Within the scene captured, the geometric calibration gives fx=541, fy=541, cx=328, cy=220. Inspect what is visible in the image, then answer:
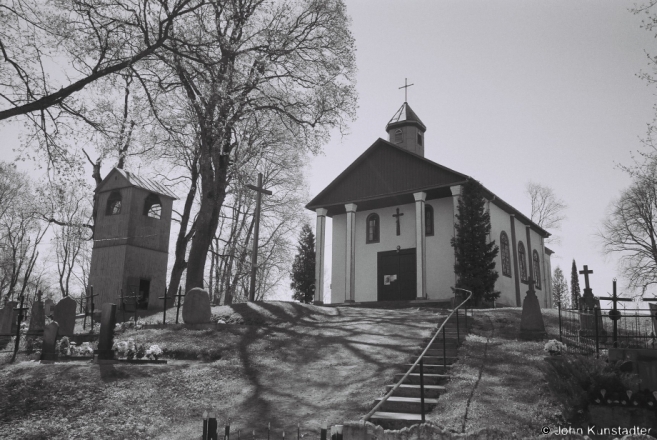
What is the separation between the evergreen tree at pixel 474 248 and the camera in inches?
884

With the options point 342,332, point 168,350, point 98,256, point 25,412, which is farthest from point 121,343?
point 98,256

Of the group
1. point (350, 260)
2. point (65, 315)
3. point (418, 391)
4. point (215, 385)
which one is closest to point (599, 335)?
point (418, 391)

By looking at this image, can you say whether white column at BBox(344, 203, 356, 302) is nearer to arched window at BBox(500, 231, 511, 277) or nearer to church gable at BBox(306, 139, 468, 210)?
church gable at BBox(306, 139, 468, 210)

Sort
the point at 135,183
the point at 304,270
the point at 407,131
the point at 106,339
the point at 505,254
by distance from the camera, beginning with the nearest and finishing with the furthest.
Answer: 1. the point at 106,339
2. the point at 135,183
3. the point at 505,254
4. the point at 407,131
5. the point at 304,270

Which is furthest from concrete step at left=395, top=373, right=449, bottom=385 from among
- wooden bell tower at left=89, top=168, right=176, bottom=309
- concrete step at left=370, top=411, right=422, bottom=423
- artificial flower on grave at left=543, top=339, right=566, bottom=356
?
wooden bell tower at left=89, top=168, right=176, bottom=309

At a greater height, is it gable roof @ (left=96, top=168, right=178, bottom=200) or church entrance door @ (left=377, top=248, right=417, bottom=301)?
gable roof @ (left=96, top=168, right=178, bottom=200)

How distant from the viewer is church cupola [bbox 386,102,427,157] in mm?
29572

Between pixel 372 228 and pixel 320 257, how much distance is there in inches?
126

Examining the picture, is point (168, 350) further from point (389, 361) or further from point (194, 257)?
point (194, 257)

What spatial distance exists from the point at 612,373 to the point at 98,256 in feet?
61.6

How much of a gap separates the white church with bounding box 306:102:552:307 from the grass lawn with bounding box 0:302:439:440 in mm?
10188

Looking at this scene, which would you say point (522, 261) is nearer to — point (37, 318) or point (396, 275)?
point (396, 275)

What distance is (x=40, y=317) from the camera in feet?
54.0

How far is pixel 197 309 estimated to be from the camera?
15391 millimetres
